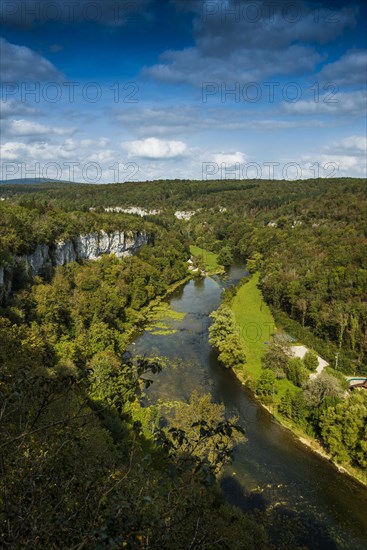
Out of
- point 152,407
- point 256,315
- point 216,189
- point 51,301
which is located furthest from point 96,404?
point 216,189

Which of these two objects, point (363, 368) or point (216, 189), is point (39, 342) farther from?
point (216, 189)

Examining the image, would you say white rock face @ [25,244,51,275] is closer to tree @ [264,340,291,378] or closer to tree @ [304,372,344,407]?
tree @ [264,340,291,378]

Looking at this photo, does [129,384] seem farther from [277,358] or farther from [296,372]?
[277,358]

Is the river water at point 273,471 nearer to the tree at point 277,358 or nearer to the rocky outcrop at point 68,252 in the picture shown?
the tree at point 277,358

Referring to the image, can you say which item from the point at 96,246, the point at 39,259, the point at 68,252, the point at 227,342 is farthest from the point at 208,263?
the point at 227,342

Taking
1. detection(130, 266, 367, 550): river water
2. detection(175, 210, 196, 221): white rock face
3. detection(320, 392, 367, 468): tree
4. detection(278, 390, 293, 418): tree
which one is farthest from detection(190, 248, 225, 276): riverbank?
detection(320, 392, 367, 468): tree
